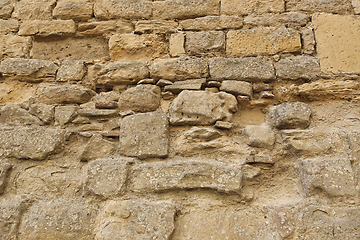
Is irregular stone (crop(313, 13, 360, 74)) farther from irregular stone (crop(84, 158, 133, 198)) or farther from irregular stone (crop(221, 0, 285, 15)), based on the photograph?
irregular stone (crop(84, 158, 133, 198))

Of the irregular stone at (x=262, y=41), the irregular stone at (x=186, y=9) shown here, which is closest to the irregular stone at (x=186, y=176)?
the irregular stone at (x=262, y=41)

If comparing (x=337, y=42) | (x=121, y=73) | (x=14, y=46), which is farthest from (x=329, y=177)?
(x=14, y=46)

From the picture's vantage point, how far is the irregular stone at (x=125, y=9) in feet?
6.74

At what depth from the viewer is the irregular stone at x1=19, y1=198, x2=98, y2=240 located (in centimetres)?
140

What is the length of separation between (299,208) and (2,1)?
114 inches

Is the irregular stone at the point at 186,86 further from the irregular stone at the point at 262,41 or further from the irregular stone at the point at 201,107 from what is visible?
the irregular stone at the point at 262,41

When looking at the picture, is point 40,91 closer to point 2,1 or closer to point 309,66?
point 2,1

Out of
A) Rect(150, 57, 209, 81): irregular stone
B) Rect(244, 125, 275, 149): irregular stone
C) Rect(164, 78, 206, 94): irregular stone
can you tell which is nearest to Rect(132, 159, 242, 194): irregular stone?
Rect(244, 125, 275, 149): irregular stone

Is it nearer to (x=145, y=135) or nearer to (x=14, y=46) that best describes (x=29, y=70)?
(x=14, y=46)

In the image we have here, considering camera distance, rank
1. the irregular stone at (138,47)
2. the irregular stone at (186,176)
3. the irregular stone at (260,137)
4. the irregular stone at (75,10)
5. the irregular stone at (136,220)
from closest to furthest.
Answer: the irregular stone at (136,220) < the irregular stone at (186,176) < the irregular stone at (260,137) < the irregular stone at (138,47) < the irregular stone at (75,10)

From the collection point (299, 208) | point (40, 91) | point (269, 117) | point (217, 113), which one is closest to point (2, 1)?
point (40, 91)

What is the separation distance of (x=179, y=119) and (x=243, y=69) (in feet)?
2.03

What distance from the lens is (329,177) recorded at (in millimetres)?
1417

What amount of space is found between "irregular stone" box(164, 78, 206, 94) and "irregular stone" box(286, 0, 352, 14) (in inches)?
38.2
